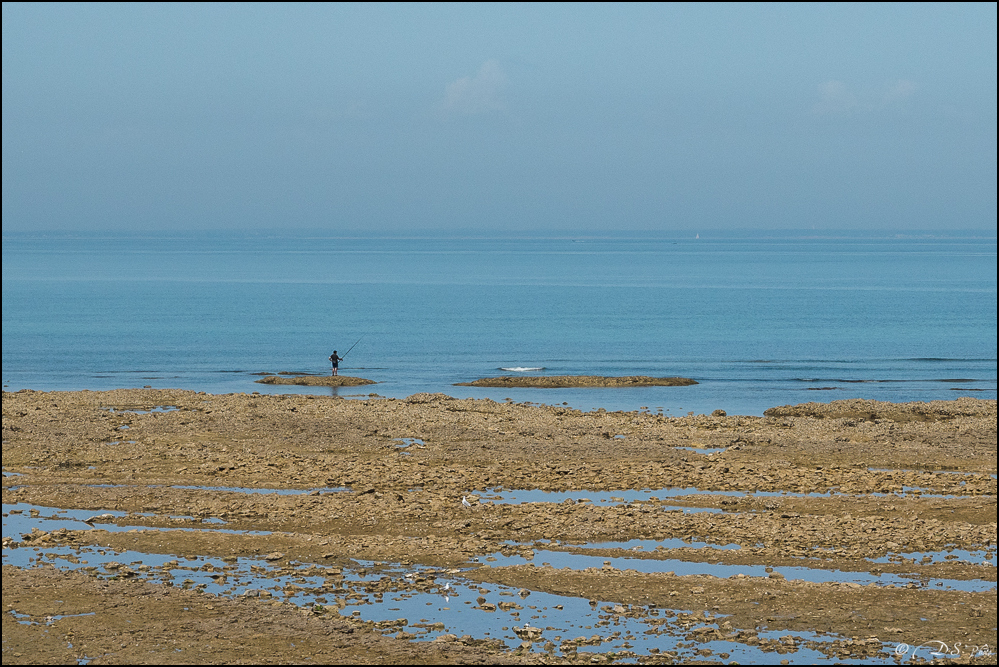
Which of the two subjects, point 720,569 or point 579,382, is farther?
point 579,382

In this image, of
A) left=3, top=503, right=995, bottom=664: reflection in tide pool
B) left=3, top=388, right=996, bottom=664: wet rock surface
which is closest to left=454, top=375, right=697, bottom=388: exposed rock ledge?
left=3, top=388, right=996, bottom=664: wet rock surface

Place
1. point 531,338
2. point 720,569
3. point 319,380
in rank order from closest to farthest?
point 720,569 < point 319,380 < point 531,338

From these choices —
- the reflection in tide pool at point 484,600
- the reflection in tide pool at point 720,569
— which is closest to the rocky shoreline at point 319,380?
the reflection in tide pool at point 484,600

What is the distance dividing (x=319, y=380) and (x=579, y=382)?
1264 cm

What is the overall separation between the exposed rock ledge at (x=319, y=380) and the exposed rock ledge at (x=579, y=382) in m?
5.03

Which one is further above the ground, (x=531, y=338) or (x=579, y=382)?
(x=579, y=382)

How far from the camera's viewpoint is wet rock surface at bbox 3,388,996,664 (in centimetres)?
1692

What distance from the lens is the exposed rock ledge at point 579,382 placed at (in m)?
54.5

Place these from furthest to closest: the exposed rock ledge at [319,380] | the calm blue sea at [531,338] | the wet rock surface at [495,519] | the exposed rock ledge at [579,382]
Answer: the calm blue sea at [531,338] → the exposed rock ledge at [319,380] → the exposed rock ledge at [579,382] → the wet rock surface at [495,519]

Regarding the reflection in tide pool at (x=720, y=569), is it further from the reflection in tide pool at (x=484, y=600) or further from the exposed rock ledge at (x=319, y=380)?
the exposed rock ledge at (x=319, y=380)

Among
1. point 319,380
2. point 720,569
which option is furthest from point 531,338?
point 720,569

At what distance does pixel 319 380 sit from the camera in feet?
184

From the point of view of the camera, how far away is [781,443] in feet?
114

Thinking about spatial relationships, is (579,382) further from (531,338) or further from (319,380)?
(531,338)
